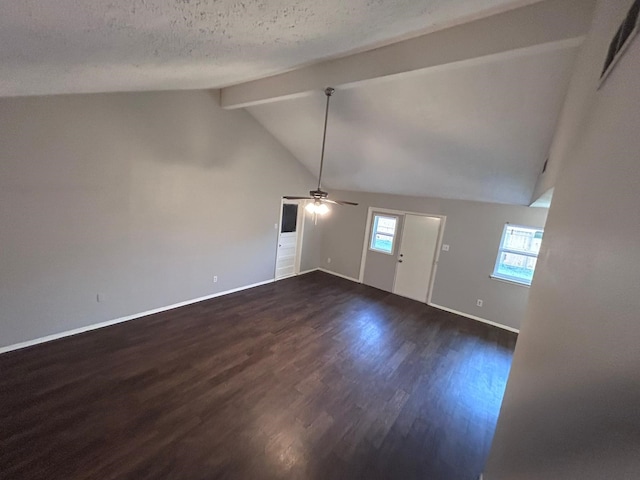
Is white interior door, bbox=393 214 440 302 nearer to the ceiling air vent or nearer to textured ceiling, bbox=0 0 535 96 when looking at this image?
textured ceiling, bbox=0 0 535 96

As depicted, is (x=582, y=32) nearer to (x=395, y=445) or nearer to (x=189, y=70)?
(x=189, y=70)

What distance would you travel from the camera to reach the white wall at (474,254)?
523 centimetres

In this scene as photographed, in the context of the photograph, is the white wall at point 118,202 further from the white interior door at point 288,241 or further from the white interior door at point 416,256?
the white interior door at point 416,256

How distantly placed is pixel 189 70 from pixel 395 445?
153 inches

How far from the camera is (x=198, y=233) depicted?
4887mm

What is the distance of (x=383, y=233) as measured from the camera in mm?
6980

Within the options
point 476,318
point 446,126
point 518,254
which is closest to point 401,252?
point 476,318

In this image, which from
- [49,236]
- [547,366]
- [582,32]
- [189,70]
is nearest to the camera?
[547,366]

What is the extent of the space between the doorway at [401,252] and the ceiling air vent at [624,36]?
5169mm

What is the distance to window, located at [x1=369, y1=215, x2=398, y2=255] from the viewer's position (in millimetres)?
6836

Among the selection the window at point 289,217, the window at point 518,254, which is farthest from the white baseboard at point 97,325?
the window at point 518,254

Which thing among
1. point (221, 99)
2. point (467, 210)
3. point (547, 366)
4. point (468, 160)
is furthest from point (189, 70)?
point (467, 210)

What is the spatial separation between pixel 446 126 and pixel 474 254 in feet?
10.4

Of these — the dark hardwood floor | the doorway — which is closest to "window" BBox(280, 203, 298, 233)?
the doorway
